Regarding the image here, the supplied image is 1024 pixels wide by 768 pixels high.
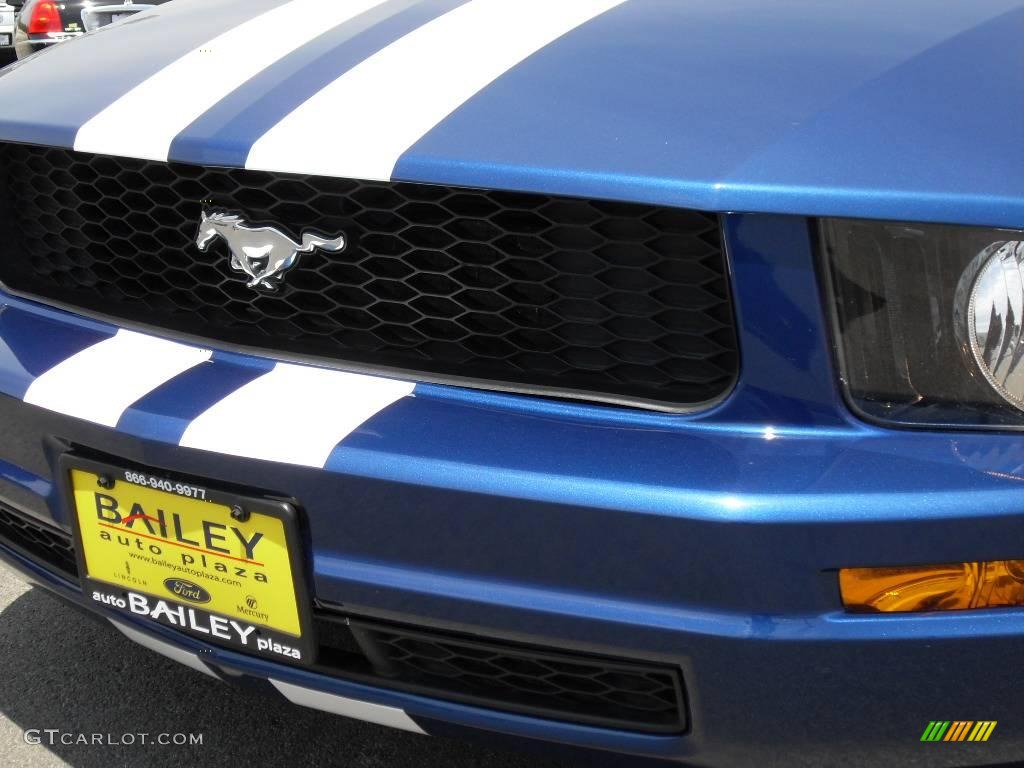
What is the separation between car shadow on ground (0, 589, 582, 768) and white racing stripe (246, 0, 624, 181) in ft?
2.93

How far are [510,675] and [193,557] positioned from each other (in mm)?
466

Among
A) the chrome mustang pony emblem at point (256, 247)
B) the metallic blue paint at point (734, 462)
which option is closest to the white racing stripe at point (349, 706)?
the metallic blue paint at point (734, 462)

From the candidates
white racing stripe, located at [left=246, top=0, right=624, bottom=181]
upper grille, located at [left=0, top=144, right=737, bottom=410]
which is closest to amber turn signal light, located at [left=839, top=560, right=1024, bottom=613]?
upper grille, located at [left=0, top=144, right=737, bottom=410]

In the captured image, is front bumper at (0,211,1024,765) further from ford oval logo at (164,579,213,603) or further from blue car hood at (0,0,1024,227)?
ford oval logo at (164,579,213,603)

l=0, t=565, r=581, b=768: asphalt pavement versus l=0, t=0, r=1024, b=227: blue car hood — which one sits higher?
l=0, t=0, r=1024, b=227: blue car hood

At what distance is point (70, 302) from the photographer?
6.09 ft

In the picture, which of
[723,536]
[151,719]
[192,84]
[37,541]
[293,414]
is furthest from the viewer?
[151,719]

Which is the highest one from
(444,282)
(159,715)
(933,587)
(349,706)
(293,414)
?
(444,282)

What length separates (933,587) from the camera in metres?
1.24

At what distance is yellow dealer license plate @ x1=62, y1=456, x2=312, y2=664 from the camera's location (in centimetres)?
149

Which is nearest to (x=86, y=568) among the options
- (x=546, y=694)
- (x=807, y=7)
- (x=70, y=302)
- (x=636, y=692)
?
(x=70, y=302)

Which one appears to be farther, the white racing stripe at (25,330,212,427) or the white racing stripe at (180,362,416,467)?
the white racing stripe at (25,330,212,427)

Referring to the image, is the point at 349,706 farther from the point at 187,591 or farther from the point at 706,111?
the point at 706,111

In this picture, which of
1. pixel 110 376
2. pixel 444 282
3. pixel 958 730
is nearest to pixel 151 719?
pixel 110 376
